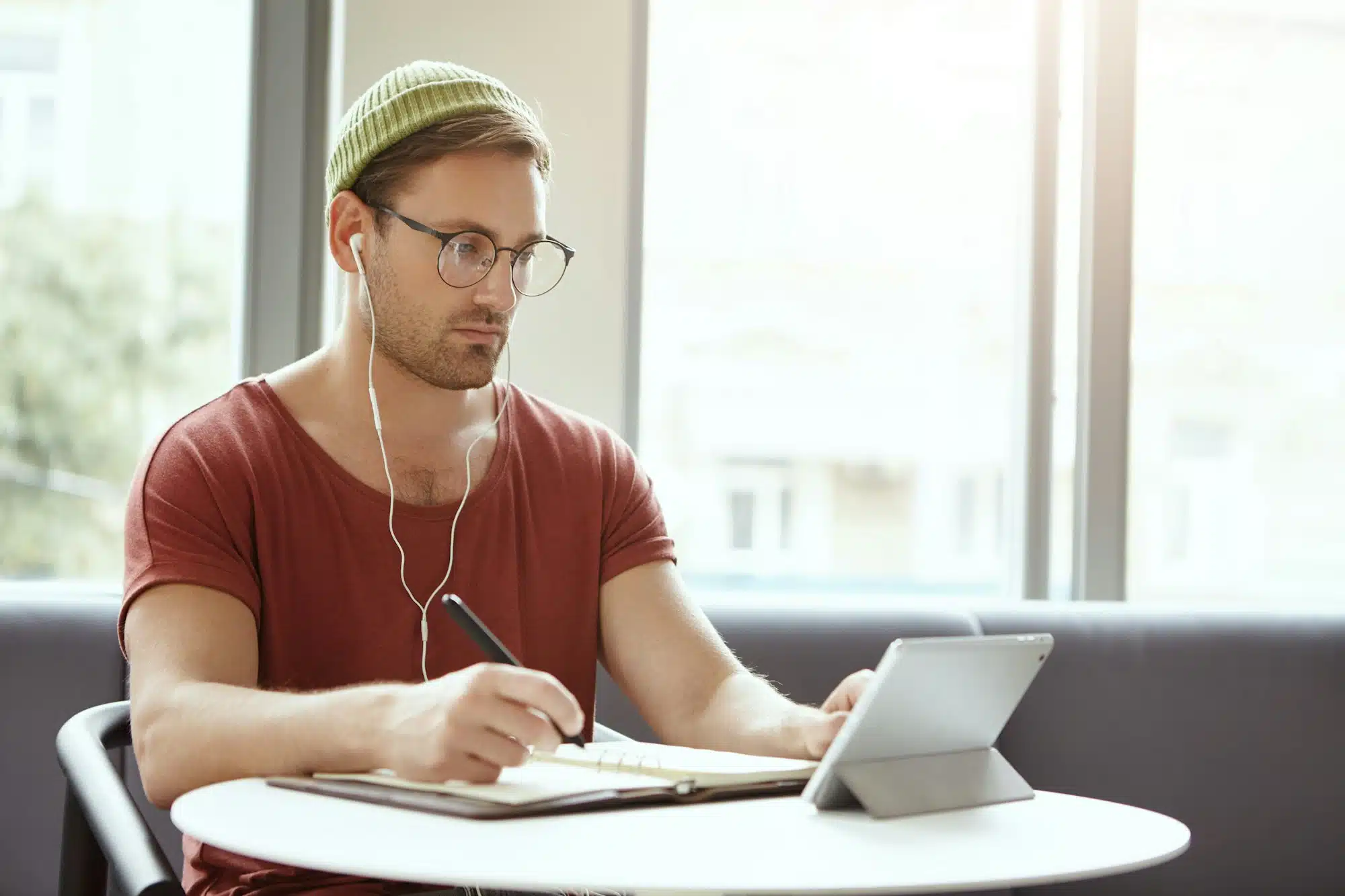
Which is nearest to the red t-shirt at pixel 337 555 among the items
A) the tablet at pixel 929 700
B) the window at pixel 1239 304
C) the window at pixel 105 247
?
the tablet at pixel 929 700

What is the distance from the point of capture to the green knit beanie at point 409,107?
5.34ft

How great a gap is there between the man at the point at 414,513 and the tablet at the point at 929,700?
0.62 feet

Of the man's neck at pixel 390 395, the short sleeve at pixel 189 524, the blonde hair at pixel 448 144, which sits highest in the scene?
the blonde hair at pixel 448 144

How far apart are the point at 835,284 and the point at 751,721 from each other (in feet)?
5.19

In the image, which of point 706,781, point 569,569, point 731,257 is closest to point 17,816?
point 569,569

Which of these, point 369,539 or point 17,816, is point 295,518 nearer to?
point 369,539

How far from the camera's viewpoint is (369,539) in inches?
61.9

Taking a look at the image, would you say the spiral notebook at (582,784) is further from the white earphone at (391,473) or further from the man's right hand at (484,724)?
the white earphone at (391,473)

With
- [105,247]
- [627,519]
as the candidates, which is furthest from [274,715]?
[105,247]

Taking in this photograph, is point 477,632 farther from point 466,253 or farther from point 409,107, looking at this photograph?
point 409,107

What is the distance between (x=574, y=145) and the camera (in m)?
2.57

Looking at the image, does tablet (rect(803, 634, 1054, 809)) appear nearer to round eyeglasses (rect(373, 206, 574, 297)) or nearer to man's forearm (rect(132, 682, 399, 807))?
man's forearm (rect(132, 682, 399, 807))

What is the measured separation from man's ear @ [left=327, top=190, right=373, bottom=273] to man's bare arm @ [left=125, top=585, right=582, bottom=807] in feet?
1.68

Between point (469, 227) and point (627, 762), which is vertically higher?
point (469, 227)
